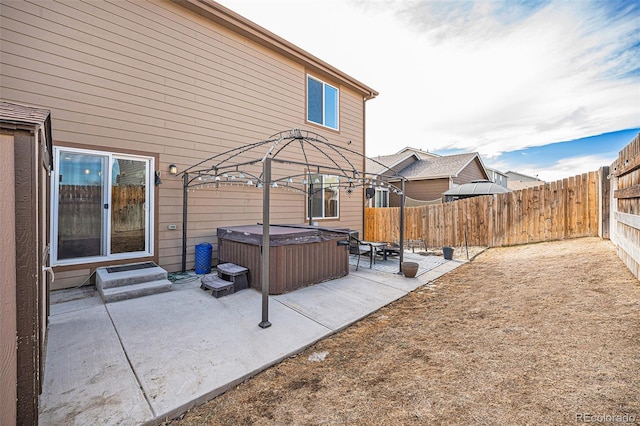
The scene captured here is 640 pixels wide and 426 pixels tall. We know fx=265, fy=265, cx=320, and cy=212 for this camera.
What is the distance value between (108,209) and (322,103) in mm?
6500

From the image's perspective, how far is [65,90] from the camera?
14.6ft

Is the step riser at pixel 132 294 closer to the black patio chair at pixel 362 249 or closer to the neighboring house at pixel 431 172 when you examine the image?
the black patio chair at pixel 362 249

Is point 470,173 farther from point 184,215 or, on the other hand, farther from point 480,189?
point 184,215

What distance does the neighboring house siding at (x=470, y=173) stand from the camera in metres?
15.8

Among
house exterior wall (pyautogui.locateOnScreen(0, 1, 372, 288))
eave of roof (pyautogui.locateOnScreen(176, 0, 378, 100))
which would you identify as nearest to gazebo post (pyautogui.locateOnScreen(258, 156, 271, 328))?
house exterior wall (pyautogui.locateOnScreen(0, 1, 372, 288))

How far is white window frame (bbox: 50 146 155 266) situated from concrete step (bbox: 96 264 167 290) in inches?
16.2

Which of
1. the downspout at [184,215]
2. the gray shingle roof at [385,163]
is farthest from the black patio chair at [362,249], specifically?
the gray shingle roof at [385,163]

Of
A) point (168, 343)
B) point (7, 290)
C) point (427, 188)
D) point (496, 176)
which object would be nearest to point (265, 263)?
point (168, 343)

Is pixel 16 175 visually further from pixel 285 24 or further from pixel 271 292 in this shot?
pixel 285 24

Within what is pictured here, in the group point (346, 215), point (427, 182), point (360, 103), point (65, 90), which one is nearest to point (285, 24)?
point (360, 103)

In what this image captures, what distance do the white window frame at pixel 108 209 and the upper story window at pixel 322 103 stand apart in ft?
16.0

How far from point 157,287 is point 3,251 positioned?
321cm

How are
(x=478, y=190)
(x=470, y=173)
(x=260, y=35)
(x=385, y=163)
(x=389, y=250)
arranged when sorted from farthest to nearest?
(x=385, y=163) < (x=470, y=173) < (x=478, y=190) < (x=389, y=250) < (x=260, y=35)

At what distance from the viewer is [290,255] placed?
472 cm
